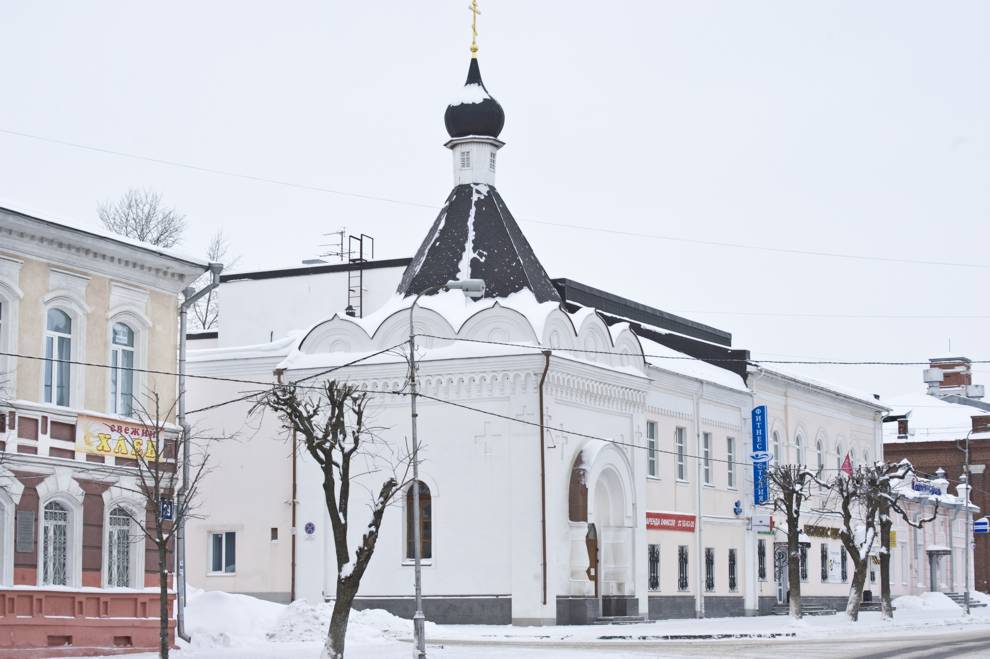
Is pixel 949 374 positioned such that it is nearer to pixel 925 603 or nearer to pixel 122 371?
pixel 925 603

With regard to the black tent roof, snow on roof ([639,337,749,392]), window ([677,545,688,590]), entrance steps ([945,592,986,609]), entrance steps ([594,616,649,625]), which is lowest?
entrance steps ([945,592,986,609])

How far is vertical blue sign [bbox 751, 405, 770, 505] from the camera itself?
48994 millimetres

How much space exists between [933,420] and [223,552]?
166 ft

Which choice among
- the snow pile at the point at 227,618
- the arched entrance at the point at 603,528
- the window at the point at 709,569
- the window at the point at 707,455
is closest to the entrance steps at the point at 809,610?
the window at the point at 709,569

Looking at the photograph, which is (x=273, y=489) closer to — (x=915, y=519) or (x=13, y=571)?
(x=13, y=571)

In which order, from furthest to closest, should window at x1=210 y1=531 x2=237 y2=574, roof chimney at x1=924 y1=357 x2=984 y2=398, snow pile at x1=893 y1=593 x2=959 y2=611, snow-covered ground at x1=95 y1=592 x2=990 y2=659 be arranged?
roof chimney at x1=924 y1=357 x2=984 y2=398
snow pile at x1=893 y1=593 x2=959 y2=611
window at x1=210 y1=531 x2=237 y2=574
snow-covered ground at x1=95 y1=592 x2=990 y2=659

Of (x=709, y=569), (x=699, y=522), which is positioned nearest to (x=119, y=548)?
(x=699, y=522)

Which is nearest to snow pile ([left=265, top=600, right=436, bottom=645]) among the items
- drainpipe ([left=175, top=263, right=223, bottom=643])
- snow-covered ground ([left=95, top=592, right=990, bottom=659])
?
snow-covered ground ([left=95, top=592, right=990, bottom=659])

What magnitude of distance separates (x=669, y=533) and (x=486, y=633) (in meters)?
10.6

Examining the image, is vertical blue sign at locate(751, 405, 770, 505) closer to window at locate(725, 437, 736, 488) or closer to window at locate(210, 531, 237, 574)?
window at locate(725, 437, 736, 488)

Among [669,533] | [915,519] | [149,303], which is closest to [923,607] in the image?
[915,519]

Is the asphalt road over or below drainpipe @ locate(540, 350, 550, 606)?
below

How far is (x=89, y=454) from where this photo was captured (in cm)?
2602

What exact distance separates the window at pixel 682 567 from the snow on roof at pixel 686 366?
5.04 m
